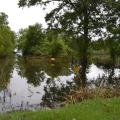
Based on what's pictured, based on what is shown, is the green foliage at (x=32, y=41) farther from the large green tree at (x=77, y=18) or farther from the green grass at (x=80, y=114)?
the green grass at (x=80, y=114)

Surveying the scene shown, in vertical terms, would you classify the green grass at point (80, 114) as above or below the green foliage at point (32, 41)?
below

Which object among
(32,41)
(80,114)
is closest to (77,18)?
(80,114)

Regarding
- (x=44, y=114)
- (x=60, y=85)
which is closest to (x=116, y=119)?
(x=44, y=114)

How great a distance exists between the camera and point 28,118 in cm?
1041

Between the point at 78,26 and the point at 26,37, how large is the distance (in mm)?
46910

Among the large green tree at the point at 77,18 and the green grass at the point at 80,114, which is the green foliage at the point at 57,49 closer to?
the large green tree at the point at 77,18

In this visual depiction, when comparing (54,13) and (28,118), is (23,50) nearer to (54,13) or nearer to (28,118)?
(54,13)

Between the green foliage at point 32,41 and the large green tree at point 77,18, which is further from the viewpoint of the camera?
the green foliage at point 32,41

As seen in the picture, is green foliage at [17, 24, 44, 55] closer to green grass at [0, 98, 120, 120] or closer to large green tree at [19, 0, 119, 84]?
large green tree at [19, 0, 119, 84]

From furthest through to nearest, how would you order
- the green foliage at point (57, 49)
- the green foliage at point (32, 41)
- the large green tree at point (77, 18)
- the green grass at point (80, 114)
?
the green foliage at point (32, 41) → the green foliage at point (57, 49) → the large green tree at point (77, 18) → the green grass at point (80, 114)

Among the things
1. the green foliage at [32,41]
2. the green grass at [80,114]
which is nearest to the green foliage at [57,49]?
the green foliage at [32,41]

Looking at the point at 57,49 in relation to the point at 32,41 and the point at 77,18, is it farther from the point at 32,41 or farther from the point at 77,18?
the point at 77,18

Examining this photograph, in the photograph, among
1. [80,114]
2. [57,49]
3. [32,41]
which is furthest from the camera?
[32,41]

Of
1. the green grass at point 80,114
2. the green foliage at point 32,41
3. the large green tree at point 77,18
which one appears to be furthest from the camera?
the green foliage at point 32,41
